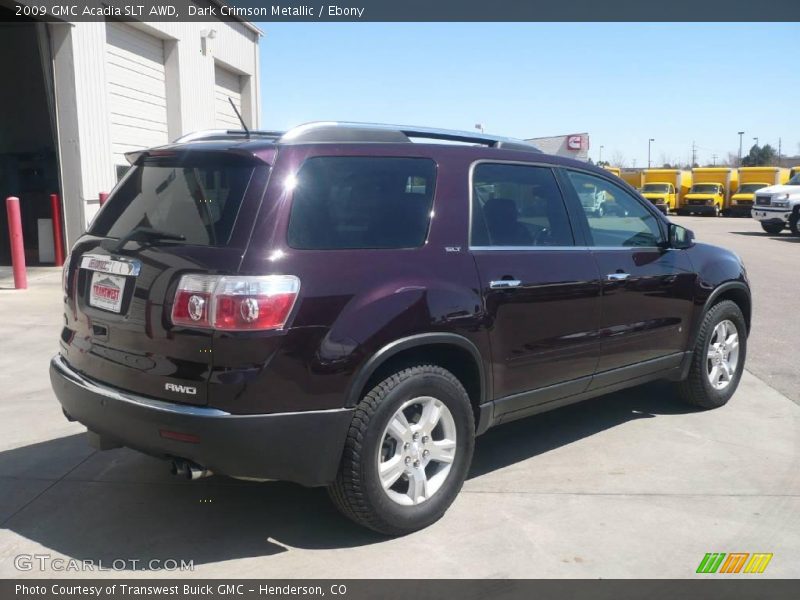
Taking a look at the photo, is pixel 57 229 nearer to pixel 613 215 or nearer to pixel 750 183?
pixel 613 215

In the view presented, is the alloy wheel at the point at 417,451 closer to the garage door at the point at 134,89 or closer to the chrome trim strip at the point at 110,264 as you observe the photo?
the chrome trim strip at the point at 110,264

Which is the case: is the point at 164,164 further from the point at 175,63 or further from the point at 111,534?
the point at 175,63

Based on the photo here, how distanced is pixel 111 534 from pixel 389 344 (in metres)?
1.63

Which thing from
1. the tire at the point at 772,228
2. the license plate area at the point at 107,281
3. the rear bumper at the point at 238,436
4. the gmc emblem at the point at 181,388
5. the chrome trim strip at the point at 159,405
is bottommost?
the tire at the point at 772,228

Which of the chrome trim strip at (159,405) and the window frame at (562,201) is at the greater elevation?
the window frame at (562,201)

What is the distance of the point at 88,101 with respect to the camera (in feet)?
39.4

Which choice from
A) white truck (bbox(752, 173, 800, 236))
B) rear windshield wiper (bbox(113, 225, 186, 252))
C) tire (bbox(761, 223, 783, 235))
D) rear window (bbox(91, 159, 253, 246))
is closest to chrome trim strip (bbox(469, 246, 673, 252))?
rear window (bbox(91, 159, 253, 246))

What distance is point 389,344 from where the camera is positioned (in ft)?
11.1

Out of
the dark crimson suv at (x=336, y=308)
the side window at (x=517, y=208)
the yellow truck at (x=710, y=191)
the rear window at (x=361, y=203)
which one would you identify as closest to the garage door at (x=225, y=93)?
the side window at (x=517, y=208)

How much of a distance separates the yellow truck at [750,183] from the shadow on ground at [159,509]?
38497 millimetres

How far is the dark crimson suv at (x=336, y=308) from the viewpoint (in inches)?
124

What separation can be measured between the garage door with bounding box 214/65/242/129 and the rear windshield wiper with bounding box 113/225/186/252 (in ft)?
47.0

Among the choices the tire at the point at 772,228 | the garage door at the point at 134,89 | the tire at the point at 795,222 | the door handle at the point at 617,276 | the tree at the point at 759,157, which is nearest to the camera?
the door handle at the point at 617,276

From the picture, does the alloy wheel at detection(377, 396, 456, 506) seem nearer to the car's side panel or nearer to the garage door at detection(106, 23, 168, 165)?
the car's side panel
